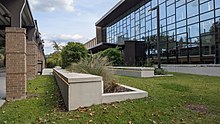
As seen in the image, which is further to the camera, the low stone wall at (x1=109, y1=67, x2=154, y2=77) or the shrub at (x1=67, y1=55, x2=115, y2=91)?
the low stone wall at (x1=109, y1=67, x2=154, y2=77)

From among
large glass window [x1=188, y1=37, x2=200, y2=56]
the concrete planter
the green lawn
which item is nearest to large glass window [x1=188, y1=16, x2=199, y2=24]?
large glass window [x1=188, y1=37, x2=200, y2=56]

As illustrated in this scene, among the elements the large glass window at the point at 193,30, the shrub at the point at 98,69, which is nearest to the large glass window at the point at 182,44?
the large glass window at the point at 193,30

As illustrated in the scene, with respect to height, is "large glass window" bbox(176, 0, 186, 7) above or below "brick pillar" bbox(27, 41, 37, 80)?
above

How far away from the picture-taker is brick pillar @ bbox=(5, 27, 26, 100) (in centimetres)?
675

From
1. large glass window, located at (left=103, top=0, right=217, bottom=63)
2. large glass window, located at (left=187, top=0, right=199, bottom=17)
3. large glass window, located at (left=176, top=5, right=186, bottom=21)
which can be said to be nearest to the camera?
large glass window, located at (left=103, top=0, right=217, bottom=63)

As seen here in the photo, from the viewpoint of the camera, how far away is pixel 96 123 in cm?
459

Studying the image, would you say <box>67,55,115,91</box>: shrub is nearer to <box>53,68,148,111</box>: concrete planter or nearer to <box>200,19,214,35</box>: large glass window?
<box>53,68,148,111</box>: concrete planter

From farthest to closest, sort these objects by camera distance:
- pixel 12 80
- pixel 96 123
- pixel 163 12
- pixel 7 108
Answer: pixel 163 12
pixel 12 80
pixel 7 108
pixel 96 123

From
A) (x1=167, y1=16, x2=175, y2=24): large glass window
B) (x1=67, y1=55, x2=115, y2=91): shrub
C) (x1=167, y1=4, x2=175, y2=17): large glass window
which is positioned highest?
(x1=167, y1=4, x2=175, y2=17): large glass window

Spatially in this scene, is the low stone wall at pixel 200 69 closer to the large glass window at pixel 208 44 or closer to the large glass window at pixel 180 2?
the large glass window at pixel 208 44

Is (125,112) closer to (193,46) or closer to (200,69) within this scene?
(200,69)

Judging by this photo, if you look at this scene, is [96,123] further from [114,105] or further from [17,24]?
[17,24]

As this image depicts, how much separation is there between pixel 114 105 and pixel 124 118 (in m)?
0.85

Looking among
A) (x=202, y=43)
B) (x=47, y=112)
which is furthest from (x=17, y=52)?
(x=202, y=43)
